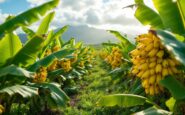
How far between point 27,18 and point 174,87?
304 cm

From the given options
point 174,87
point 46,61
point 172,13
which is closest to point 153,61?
point 174,87

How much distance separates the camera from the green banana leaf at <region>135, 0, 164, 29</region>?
18.8 feet

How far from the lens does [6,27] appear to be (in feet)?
19.6

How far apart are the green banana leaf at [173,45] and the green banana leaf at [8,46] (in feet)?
12.5

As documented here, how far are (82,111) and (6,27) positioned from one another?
4069mm

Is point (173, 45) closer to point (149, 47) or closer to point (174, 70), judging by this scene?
point (149, 47)

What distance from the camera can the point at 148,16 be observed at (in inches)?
227

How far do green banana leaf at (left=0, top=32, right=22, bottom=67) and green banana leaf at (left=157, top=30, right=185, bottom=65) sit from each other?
3800 mm

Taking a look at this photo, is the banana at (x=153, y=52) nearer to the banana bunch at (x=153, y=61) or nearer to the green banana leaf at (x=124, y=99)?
the banana bunch at (x=153, y=61)

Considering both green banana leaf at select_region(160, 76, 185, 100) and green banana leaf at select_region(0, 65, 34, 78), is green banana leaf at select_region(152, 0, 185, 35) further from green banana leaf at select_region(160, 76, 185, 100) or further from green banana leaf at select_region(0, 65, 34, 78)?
green banana leaf at select_region(0, 65, 34, 78)

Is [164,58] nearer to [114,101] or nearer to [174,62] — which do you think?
[174,62]

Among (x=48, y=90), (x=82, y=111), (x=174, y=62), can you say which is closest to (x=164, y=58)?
(x=174, y=62)

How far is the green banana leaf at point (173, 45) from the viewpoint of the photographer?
317 cm

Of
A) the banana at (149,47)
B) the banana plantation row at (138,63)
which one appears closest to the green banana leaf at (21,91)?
the banana plantation row at (138,63)
